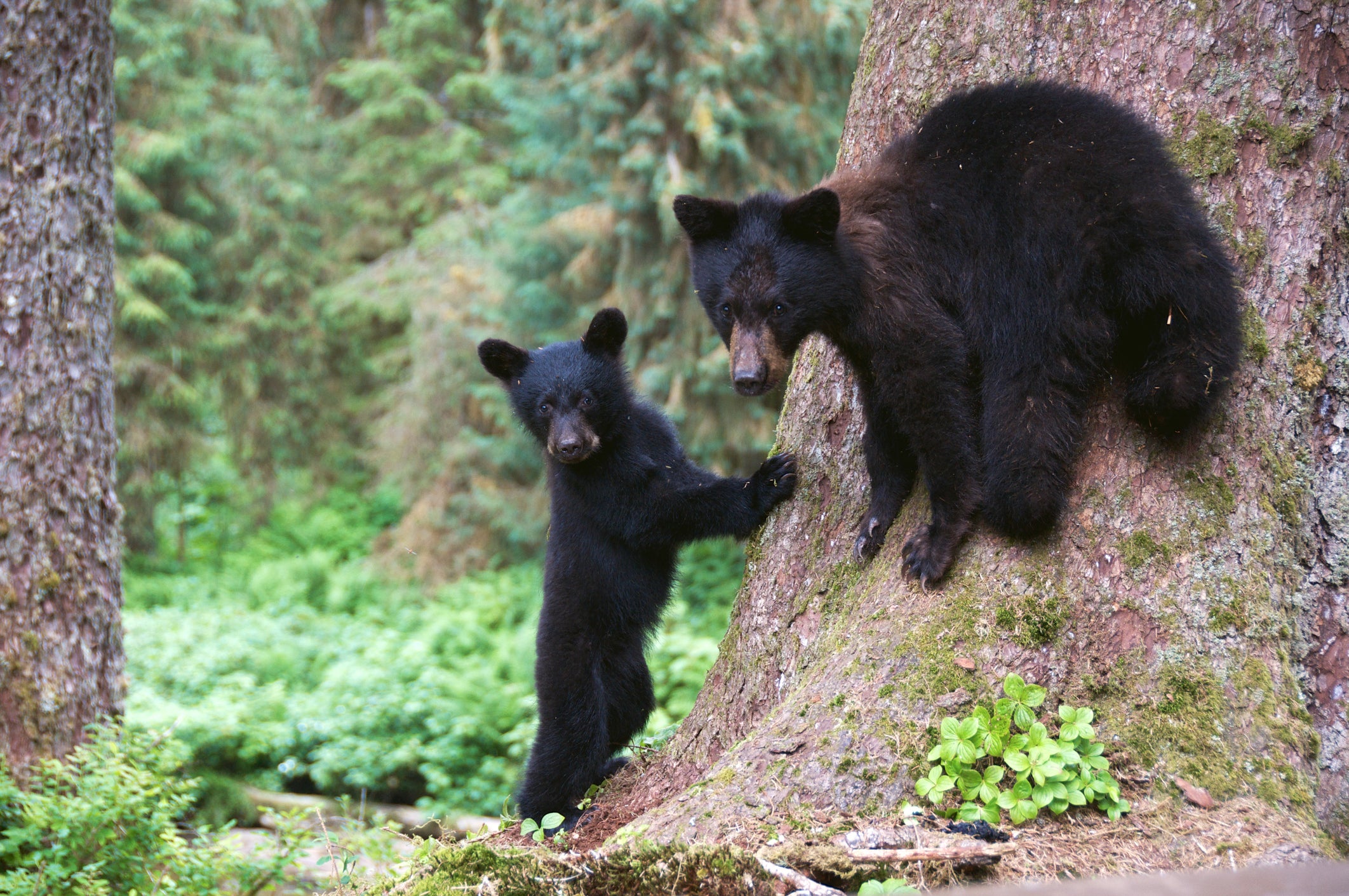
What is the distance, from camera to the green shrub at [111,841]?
4.92 m

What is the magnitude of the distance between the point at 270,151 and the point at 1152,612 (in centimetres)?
1996

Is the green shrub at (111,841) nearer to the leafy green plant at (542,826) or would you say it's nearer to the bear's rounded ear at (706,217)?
the leafy green plant at (542,826)

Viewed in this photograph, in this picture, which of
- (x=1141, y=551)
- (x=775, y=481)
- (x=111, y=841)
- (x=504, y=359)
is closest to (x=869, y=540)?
(x=775, y=481)

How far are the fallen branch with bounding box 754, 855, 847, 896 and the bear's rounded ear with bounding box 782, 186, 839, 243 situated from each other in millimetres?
2289

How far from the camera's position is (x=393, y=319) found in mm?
19719

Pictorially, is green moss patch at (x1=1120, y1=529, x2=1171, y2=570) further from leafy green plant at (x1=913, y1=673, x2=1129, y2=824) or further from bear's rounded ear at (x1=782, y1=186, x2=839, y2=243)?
bear's rounded ear at (x1=782, y1=186, x2=839, y2=243)

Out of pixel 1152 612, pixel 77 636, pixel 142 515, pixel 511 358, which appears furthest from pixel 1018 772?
pixel 142 515

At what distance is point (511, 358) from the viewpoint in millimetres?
5590

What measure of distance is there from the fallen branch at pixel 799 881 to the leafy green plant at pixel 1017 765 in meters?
0.53

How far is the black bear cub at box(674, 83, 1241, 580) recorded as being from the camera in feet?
10.7

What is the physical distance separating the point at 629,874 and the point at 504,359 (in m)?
3.48

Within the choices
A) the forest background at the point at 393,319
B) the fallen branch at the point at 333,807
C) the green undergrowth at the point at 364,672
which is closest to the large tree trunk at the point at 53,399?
the green undergrowth at the point at 364,672

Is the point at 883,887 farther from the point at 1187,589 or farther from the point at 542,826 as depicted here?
the point at 542,826

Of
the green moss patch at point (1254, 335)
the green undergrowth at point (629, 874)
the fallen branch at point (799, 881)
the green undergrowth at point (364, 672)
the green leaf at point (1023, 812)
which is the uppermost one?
the green moss patch at point (1254, 335)
